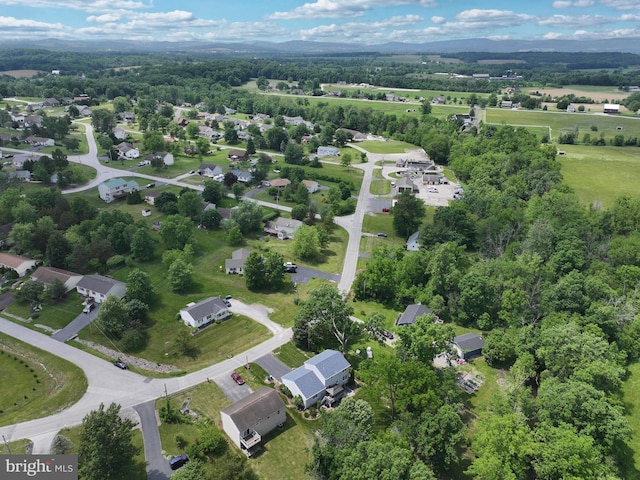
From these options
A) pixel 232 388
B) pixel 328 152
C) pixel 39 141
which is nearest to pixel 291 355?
pixel 232 388

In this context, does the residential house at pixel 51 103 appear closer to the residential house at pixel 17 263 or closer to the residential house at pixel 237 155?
the residential house at pixel 237 155

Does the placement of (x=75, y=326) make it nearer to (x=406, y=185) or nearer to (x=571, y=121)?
(x=406, y=185)

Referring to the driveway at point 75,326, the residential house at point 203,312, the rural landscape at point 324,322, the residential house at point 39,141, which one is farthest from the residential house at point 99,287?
the residential house at point 39,141

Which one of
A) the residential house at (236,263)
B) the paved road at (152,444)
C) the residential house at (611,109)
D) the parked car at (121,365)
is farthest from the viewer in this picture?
the residential house at (611,109)

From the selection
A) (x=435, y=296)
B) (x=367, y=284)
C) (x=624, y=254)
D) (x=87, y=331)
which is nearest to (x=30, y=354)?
(x=87, y=331)

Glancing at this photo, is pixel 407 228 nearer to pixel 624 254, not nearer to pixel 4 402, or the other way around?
pixel 624 254

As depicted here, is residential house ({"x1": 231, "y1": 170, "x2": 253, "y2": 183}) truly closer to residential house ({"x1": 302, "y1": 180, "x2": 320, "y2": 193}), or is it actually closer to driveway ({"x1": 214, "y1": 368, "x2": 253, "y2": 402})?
residential house ({"x1": 302, "y1": 180, "x2": 320, "y2": 193})
